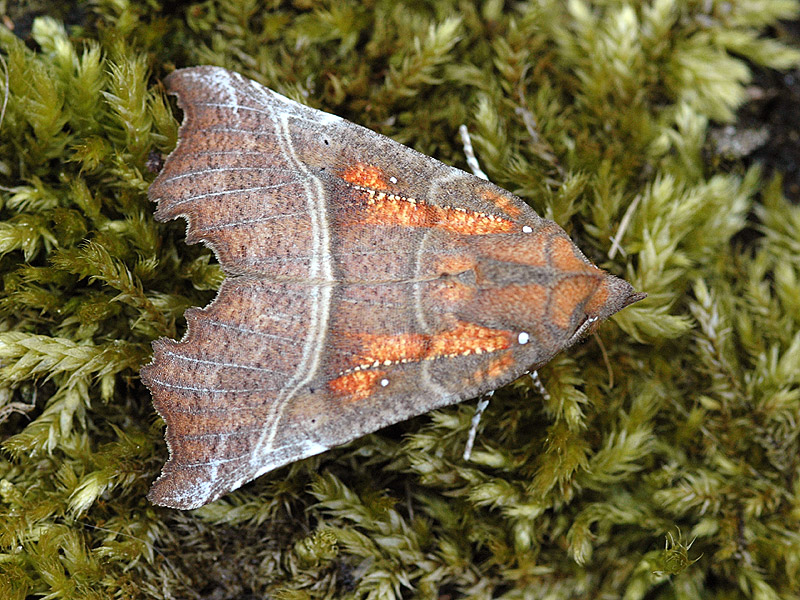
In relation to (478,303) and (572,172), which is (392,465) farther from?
(572,172)

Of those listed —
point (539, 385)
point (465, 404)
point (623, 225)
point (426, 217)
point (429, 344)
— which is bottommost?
point (465, 404)

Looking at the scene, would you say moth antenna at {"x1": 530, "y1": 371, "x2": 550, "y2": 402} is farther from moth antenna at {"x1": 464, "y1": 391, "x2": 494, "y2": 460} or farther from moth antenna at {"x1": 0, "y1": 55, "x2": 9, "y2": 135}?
moth antenna at {"x1": 0, "y1": 55, "x2": 9, "y2": 135}

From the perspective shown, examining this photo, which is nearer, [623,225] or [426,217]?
[426,217]

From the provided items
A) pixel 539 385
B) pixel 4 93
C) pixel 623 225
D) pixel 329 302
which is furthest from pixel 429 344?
pixel 4 93

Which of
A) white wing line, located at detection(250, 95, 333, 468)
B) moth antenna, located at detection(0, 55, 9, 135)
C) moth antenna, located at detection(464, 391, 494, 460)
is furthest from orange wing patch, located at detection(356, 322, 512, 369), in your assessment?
moth antenna, located at detection(0, 55, 9, 135)


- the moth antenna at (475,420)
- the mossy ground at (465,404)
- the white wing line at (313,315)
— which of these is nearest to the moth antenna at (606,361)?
the mossy ground at (465,404)

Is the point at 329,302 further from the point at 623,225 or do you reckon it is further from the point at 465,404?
the point at 623,225

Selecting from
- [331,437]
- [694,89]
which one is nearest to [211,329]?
[331,437]
